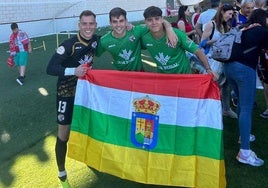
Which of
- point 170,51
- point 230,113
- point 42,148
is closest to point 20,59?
point 42,148

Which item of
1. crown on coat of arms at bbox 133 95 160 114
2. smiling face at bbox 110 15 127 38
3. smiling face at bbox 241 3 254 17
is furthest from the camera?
smiling face at bbox 241 3 254 17

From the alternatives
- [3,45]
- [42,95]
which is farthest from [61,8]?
[42,95]

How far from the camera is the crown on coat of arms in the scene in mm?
3717

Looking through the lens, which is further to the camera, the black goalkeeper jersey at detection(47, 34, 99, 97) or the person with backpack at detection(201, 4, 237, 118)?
the person with backpack at detection(201, 4, 237, 118)

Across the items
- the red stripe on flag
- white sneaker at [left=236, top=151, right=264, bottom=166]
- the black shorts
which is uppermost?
the red stripe on flag

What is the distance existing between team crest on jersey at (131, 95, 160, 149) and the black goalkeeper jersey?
0.74 meters

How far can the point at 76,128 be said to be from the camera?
3.97m

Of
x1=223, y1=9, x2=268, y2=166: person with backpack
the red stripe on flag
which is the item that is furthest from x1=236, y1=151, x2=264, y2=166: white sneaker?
the red stripe on flag

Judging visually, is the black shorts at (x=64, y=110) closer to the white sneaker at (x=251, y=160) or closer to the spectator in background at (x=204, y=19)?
the white sneaker at (x=251, y=160)

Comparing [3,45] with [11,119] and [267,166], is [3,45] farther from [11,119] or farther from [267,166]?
[267,166]

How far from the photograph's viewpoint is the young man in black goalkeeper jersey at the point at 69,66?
12.4ft

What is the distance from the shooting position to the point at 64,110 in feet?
13.1

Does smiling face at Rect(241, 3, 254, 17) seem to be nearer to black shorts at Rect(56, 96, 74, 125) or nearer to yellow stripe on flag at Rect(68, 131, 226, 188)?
yellow stripe on flag at Rect(68, 131, 226, 188)

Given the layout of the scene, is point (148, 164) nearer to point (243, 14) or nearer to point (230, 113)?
point (230, 113)
